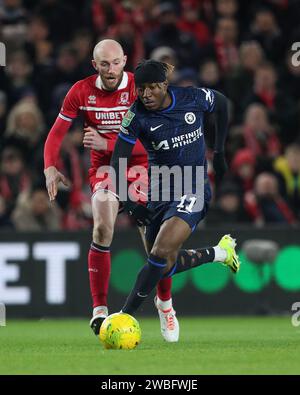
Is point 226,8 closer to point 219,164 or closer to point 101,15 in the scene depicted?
point 101,15

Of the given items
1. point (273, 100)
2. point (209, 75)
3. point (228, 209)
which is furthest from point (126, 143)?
point (273, 100)

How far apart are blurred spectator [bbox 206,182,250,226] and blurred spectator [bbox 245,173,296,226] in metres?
0.10

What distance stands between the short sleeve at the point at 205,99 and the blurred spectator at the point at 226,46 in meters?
6.92

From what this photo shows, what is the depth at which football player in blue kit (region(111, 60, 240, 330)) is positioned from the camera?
8.88 m

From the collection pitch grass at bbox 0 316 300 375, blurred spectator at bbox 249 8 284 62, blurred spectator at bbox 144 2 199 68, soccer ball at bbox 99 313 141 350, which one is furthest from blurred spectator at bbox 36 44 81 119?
soccer ball at bbox 99 313 141 350

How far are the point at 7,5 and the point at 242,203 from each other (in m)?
4.96

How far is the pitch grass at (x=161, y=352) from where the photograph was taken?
744cm

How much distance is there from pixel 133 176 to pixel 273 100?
21.0ft

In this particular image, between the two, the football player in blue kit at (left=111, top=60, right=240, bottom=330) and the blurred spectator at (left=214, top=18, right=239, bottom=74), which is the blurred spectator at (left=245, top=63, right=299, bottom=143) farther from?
the football player in blue kit at (left=111, top=60, right=240, bottom=330)

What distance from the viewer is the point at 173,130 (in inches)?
362

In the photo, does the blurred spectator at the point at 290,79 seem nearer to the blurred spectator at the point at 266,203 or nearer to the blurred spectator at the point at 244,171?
the blurred spectator at the point at 244,171

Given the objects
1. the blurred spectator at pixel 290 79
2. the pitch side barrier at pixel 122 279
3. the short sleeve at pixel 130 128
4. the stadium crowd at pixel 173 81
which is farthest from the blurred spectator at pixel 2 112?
the short sleeve at pixel 130 128
